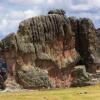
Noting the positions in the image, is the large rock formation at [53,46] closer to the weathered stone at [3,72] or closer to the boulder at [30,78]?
the boulder at [30,78]

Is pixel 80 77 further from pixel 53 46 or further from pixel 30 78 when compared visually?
pixel 30 78

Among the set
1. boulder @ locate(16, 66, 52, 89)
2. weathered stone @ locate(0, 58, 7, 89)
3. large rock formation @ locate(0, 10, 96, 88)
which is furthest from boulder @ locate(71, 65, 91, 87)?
weathered stone @ locate(0, 58, 7, 89)

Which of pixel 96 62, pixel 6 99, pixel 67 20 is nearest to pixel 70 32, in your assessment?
pixel 67 20

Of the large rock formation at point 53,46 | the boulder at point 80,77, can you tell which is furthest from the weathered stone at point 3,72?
the boulder at point 80,77

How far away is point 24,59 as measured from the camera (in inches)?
1927

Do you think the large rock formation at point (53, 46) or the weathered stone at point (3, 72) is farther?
the large rock formation at point (53, 46)

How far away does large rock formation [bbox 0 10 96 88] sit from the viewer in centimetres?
4794

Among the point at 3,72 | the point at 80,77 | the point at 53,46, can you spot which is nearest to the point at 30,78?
the point at 3,72

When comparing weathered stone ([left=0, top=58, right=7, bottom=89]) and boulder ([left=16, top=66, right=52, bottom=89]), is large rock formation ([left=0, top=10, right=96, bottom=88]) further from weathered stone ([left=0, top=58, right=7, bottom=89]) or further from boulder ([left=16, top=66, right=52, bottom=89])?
weathered stone ([left=0, top=58, right=7, bottom=89])

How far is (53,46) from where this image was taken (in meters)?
51.6

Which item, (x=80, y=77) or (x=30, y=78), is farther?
(x=80, y=77)

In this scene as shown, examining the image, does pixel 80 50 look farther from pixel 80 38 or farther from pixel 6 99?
pixel 6 99

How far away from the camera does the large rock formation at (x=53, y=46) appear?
157ft

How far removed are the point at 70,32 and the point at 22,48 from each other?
7985mm
